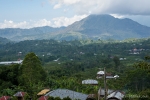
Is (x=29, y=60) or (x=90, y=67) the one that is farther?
(x=90, y=67)

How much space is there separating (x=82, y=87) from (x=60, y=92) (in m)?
7.71

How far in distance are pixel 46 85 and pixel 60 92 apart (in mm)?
7521

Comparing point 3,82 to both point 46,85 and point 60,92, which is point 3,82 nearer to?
point 46,85

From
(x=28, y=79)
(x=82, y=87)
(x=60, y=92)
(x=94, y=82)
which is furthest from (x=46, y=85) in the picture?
(x=94, y=82)

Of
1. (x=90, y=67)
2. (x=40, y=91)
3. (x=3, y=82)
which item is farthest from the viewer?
(x=90, y=67)

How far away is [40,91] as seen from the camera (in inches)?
1070

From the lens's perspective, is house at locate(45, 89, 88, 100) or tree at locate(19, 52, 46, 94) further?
tree at locate(19, 52, 46, 94)

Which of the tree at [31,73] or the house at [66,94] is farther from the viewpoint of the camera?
the tree at [31,73]

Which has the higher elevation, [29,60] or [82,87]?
[29,60]

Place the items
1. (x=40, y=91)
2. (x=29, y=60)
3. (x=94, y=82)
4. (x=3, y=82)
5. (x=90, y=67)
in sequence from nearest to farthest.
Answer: (x=40, y=91) < (x=3, y=82) < (x=29, y=60) < (x=94, y=82) < (x=90, y=67)

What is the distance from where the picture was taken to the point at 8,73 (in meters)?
31.1

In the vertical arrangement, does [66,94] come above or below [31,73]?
below

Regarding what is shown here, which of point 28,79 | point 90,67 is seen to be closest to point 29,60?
point 28,79

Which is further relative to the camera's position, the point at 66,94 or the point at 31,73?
the point at 31,73
